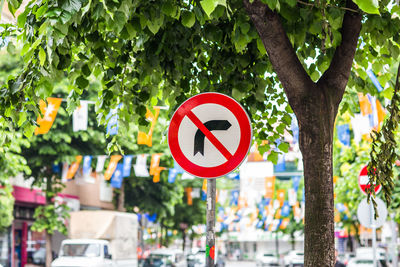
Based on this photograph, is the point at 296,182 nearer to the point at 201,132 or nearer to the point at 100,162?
the point at 100,162

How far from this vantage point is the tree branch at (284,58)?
17.4 feet

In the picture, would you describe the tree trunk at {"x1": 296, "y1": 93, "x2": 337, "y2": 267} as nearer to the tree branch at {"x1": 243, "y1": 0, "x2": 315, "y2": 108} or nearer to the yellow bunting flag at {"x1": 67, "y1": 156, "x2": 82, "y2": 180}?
the tree branch at {"x1": 243, "y1": 0, "x2": 315, "y2": 108}

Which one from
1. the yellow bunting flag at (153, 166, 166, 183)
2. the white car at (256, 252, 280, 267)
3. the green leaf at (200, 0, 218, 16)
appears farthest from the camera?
the white car at (256, 252, 280, 267)

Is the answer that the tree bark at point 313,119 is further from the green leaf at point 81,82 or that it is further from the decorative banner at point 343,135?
the decorative banner at point 343,135

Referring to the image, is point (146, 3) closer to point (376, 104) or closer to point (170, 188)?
point (376, 104)

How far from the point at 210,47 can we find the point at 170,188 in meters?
26.6

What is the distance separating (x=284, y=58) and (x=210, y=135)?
83 centimetres

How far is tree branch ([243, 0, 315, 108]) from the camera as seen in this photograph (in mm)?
5289

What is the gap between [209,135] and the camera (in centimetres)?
536

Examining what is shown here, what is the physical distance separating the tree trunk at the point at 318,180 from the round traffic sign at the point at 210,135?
470 millimetres

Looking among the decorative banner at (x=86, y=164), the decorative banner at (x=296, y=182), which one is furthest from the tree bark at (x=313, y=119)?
the decorative banner at (x=296, y=182)

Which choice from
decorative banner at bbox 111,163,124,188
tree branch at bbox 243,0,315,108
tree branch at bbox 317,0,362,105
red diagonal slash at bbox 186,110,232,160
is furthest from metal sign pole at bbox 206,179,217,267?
decorative banner at bbox 111,163,124,188

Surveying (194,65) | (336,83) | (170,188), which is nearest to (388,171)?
(336,83)

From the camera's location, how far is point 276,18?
529 cm
